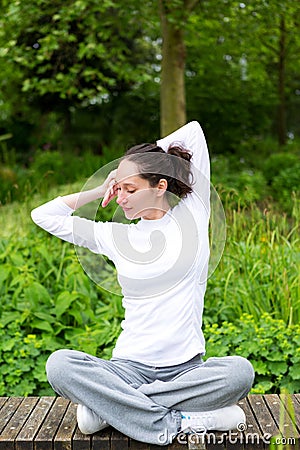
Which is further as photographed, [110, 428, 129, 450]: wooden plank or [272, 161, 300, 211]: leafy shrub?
[272, 161, 300, 211]: leafy shrub

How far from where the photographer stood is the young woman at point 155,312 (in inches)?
98.7

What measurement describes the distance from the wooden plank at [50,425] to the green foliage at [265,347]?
0.89m

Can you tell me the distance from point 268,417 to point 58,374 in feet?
2.70

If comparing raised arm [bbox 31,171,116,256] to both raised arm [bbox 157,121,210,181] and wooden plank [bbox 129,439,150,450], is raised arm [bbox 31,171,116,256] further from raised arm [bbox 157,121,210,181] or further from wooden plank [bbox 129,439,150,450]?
wooden plank [bbox 129,439,150,450]

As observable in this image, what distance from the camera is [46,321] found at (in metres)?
3.89

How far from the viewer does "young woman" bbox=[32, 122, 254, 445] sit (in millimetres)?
2508

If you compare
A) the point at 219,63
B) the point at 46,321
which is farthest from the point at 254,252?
the point at 219,63

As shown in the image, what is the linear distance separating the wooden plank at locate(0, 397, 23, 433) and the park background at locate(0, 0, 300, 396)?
524mm

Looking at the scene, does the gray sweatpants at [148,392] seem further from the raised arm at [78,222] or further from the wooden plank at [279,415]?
the raised arm at [78,222]

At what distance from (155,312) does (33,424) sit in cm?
62

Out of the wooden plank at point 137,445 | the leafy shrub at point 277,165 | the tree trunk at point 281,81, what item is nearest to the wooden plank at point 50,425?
the wooden plank at point 137,445

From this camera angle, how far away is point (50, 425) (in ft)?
8.80

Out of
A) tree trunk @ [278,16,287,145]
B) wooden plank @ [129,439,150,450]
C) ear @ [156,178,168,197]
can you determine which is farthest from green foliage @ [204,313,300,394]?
tree trunk @ [278,16,287,145]
